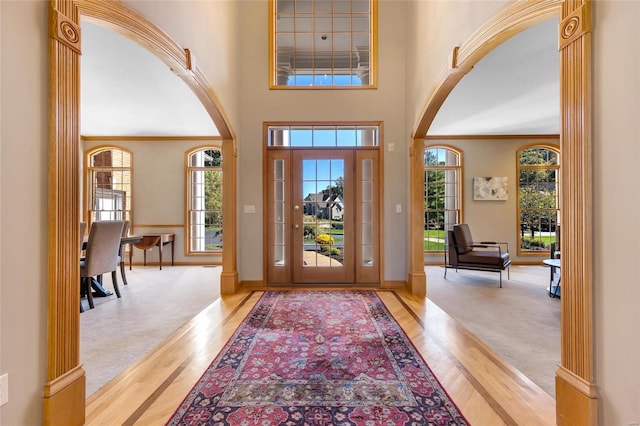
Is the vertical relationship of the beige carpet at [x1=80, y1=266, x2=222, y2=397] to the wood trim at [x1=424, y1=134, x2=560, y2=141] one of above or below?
below

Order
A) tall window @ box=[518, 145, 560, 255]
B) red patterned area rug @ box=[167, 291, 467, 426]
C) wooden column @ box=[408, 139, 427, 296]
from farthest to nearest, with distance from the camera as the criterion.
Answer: tall window @ box=[518, 145, 560, 255] < wooden column @ box=[408, 139, 427, 296] < red patterned area rug @ box=[167, 291, 467, 426]

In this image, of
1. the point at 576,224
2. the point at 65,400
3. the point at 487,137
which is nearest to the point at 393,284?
the point at 576,224

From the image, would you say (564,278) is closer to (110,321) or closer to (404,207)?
(404,207)

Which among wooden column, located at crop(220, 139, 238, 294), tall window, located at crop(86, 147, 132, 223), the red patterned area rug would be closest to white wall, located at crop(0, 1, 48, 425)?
the red patterned area rug

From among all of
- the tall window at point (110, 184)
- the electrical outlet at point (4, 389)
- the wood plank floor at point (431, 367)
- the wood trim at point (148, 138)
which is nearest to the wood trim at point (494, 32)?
the wood plank floor at point (431, 367)

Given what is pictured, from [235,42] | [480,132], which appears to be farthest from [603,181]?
[480,132]

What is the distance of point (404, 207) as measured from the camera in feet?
14.6

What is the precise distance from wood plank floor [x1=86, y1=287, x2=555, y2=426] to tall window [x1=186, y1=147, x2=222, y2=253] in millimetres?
3938

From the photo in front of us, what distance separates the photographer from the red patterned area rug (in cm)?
167

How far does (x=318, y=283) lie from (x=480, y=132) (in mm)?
4783

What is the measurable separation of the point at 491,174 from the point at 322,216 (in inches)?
171

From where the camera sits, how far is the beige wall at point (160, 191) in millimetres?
6672

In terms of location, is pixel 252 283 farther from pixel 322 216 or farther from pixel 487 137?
pixel 487 137

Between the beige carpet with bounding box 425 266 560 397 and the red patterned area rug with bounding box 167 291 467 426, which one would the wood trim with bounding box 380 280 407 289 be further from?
the red patterned area rug with bounding box 167 291 467 426
